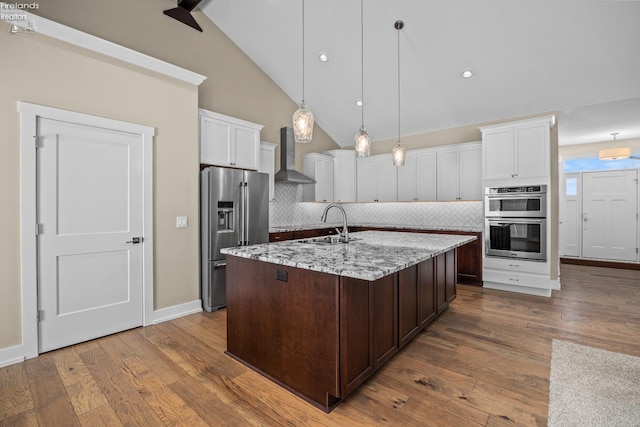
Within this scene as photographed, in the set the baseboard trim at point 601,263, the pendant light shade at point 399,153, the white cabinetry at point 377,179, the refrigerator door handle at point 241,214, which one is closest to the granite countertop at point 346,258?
the pendant light shade at point 399,153

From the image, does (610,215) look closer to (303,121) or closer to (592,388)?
(592,388)

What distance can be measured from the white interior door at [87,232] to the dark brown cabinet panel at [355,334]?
8.16 feet

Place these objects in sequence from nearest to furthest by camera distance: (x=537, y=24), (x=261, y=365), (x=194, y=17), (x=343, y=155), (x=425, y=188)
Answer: (x=261, y=365), (x=537, y=24), (x=194, y=17), (x=425, y=188), (x=343, y=155)

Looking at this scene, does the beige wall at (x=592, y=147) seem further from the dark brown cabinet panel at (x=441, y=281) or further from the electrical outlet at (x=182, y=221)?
the electrical outlet at (x=182, y=221)

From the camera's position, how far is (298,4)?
4.10 meters

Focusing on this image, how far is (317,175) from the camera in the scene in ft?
20.2

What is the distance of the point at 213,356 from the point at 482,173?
4562 millimetres

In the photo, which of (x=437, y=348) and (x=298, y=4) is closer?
(x=437, y=348)

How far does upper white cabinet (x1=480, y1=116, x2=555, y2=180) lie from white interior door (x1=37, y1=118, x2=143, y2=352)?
480 cm

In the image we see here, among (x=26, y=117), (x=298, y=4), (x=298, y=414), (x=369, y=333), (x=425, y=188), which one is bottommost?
(x=298, y=414)

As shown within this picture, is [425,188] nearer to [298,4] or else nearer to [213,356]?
[298,4]

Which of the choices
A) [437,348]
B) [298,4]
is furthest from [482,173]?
[298,4]

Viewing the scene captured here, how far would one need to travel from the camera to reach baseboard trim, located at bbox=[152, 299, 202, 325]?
11.0ft

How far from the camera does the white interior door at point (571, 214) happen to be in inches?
272
